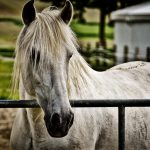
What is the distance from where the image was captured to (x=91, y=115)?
5.58 metres

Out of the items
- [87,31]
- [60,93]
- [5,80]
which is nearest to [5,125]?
[60,93]

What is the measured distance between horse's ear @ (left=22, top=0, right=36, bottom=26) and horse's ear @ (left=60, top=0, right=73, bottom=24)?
0.83ft

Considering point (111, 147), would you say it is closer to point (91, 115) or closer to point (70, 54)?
point (91, 115)

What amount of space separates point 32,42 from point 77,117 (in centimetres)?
82

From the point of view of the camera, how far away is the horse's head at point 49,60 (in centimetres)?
467

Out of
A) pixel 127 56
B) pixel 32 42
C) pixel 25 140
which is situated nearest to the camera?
pixel 32 42

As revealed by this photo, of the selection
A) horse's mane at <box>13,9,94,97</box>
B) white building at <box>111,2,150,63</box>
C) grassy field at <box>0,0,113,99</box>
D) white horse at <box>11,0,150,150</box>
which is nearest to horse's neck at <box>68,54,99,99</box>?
white horse at <box>11,0,150,150</box>

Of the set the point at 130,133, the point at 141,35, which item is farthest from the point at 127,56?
the point at 130,133

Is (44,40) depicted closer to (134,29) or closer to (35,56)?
(35,56)

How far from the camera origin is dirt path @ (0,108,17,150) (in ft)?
27.2

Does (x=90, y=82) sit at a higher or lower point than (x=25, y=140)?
higher

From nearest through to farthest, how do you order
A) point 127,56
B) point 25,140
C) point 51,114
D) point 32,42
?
point 51,114, point 32,42, point 25,140, point 127,56

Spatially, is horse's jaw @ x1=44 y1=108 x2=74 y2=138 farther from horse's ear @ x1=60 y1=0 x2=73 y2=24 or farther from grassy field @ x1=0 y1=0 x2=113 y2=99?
grassy field @ x1=0 y1=0 x2=113 y2=99

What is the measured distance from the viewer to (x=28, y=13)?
5121mm
